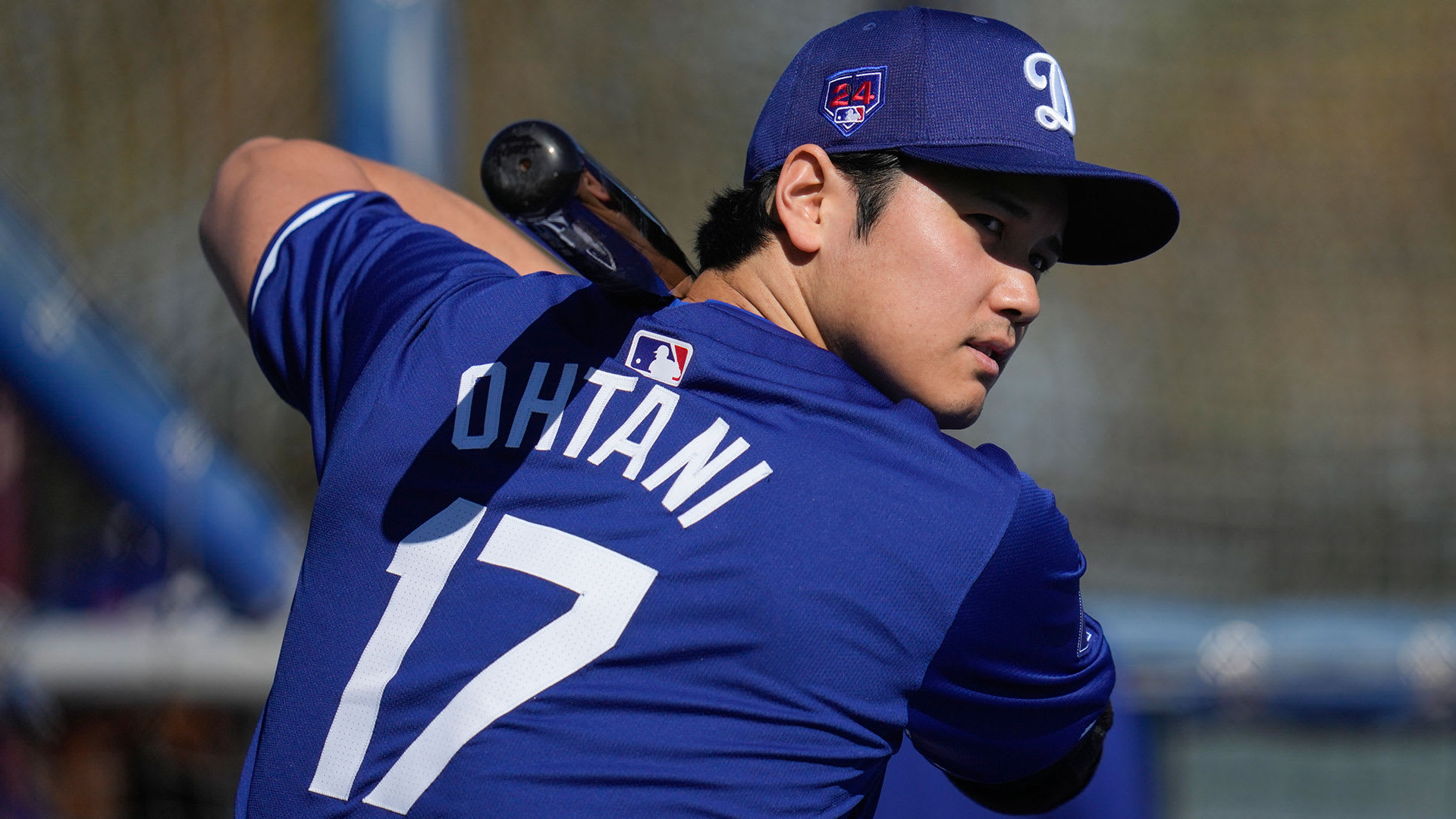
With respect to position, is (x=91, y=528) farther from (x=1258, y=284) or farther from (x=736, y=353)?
(x=1258, y=284)

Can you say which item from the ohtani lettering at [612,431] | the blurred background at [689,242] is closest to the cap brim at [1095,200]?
the ohtani lettering at [612,431]

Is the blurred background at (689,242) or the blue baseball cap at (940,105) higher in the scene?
the blue baseball cap at (940,105)

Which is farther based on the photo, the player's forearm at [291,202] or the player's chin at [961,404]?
the player's forearm at [291,202]

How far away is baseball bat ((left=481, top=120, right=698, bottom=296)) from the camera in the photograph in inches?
39.9

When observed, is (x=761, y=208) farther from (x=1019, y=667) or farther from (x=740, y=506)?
(x=1019, y=667)

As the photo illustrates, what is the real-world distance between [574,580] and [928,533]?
324 millimetres

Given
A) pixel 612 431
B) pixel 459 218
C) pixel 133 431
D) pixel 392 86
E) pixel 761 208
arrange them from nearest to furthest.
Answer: pixel 612 431 < pixel 761 208 < pixel 459 218 < pixel 392 86 < pixel 133 431

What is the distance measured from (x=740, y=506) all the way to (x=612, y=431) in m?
0.15

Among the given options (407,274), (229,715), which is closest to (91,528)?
(229,715)

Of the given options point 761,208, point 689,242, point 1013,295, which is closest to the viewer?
point 1013,295

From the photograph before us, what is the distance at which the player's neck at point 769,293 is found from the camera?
1.35 metres

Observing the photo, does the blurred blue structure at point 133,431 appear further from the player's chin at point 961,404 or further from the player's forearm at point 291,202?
the player's chin at point 961,404

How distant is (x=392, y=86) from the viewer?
3.04m

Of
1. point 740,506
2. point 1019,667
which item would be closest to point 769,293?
point 740,506
